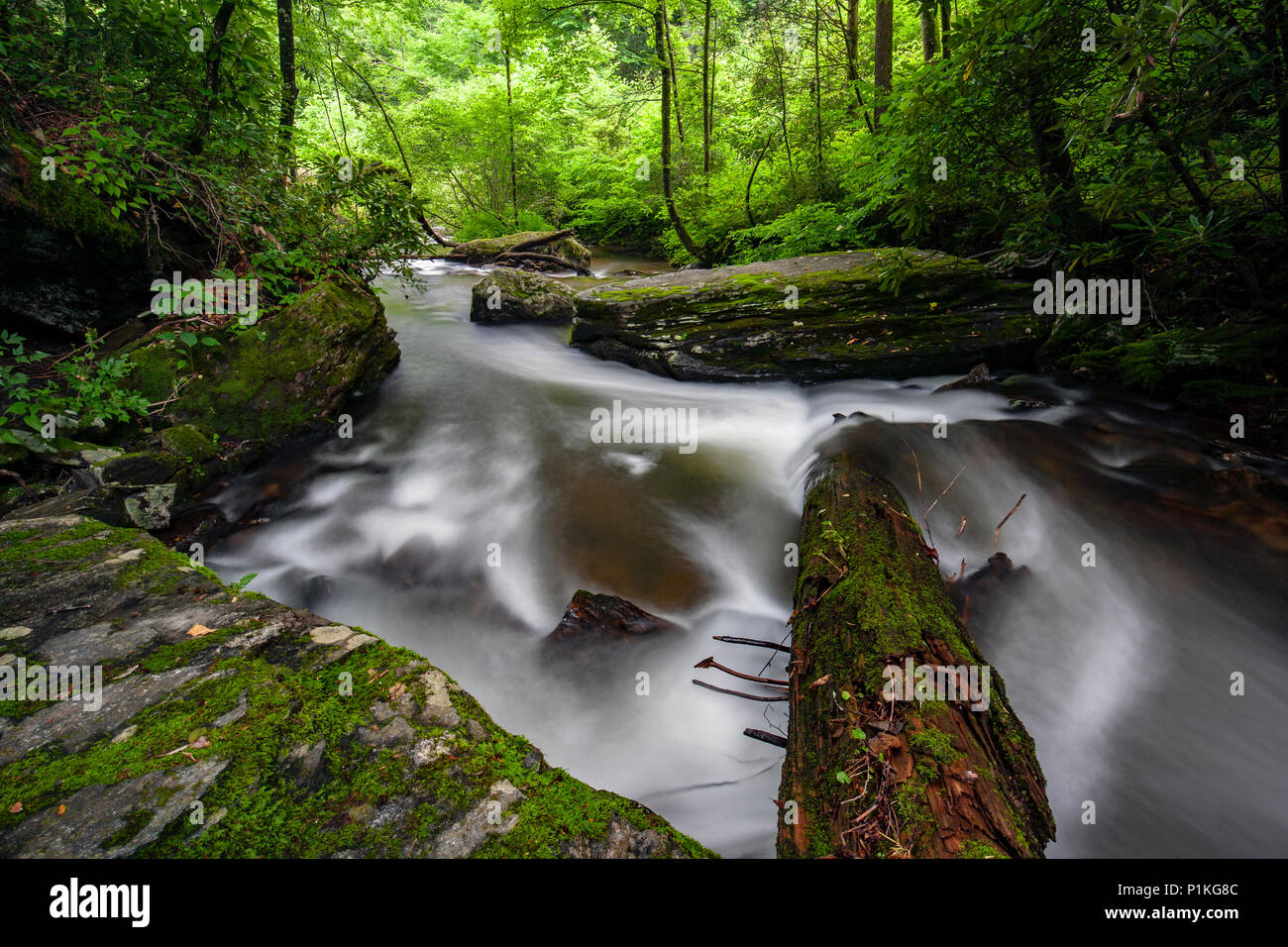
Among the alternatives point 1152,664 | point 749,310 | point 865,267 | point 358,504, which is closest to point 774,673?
point 1152,664

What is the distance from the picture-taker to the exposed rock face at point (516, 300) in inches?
365

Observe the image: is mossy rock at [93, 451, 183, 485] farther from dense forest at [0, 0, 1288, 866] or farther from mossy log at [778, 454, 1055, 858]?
mossy log at [778, 454, 1055, 858]

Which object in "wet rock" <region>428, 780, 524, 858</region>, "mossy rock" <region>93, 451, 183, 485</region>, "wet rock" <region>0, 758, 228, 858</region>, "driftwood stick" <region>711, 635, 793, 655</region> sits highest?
"mossy rock" <region>93, 451, 183, 485</region>

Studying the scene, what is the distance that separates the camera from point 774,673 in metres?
3.27

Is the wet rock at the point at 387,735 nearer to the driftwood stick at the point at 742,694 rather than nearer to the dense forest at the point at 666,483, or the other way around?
the dense forest at the point at 666,483

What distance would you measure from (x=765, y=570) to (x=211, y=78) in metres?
6.77

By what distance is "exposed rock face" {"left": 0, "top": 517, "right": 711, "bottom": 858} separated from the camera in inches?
52.9

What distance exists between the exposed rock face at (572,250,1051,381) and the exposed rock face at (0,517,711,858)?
5635 mm

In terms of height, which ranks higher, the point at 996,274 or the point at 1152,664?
the point at 996,274

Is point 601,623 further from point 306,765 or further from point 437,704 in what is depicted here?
point 306,765

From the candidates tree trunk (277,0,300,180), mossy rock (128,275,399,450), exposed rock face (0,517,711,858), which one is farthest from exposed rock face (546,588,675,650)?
tree trunk (277,0,300,180)
